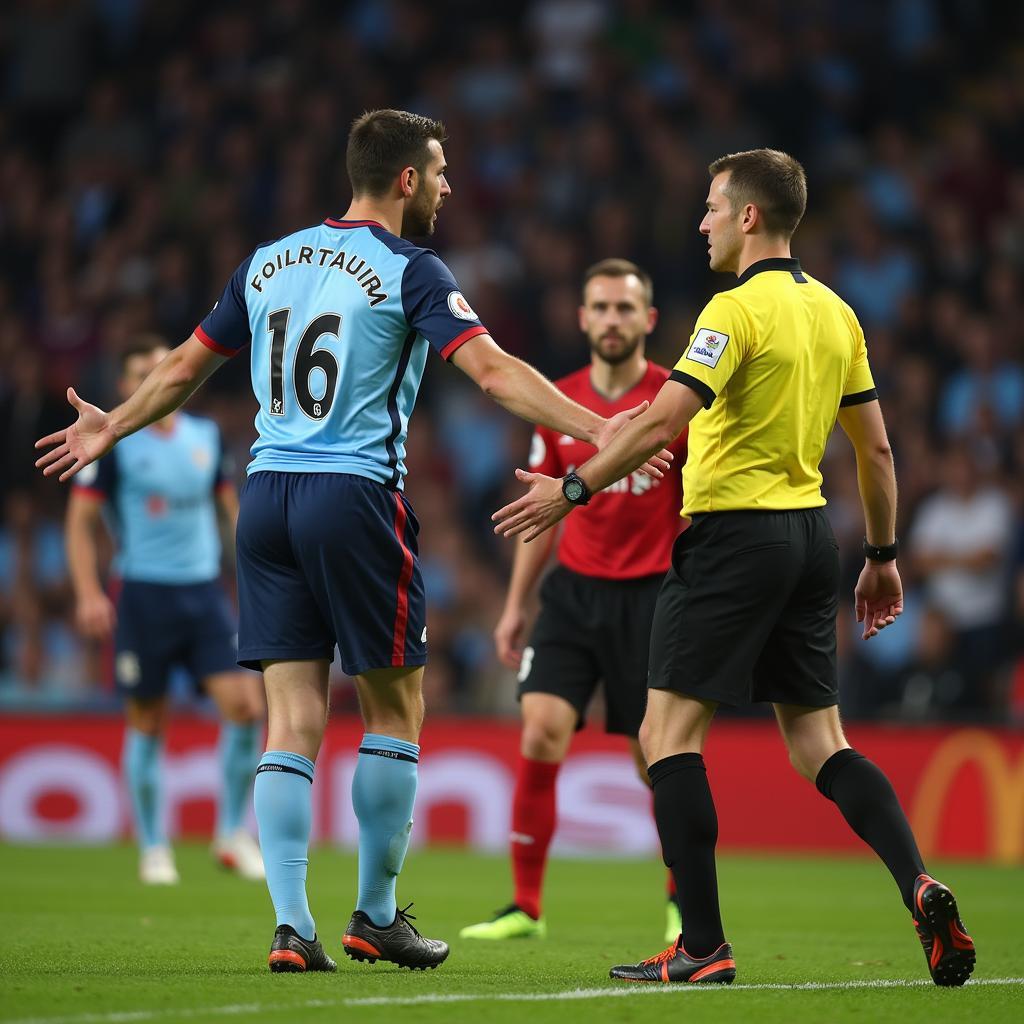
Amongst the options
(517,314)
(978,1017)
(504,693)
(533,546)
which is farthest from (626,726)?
(517,314)

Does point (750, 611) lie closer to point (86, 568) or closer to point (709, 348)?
point (709, 348)

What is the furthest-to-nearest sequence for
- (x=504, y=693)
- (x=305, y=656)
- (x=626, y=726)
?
1. (x=504, y=693)
2. (x=626, y=726)
3. (x=305, y=656)

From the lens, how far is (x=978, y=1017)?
457 centimetres

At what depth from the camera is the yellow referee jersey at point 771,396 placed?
205 inches

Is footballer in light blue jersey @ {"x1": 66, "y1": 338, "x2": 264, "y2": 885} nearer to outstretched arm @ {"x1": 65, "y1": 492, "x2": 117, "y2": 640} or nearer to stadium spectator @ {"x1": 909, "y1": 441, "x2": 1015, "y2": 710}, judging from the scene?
outstretched arm @ {"x1": 65, "y1": 492, "x2": 117, "y2": 640}

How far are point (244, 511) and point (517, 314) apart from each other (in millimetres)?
9807

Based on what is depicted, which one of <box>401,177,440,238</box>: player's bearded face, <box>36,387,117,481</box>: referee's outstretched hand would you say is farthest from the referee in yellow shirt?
<box>36,387,117,481</box>: referee's outstretched hand

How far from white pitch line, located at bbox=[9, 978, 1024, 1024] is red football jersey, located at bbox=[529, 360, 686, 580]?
230 cm

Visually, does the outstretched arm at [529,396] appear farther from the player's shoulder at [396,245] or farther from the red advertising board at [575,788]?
the red advertising board at [575,788]

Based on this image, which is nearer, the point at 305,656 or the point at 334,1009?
the point at 334,1009

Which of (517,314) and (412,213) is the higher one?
(517,314)

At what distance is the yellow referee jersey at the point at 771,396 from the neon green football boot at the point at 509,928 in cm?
222

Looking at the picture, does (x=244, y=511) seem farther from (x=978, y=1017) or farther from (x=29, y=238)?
(x=29, y=238)

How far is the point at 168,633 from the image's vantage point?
9531 mm
